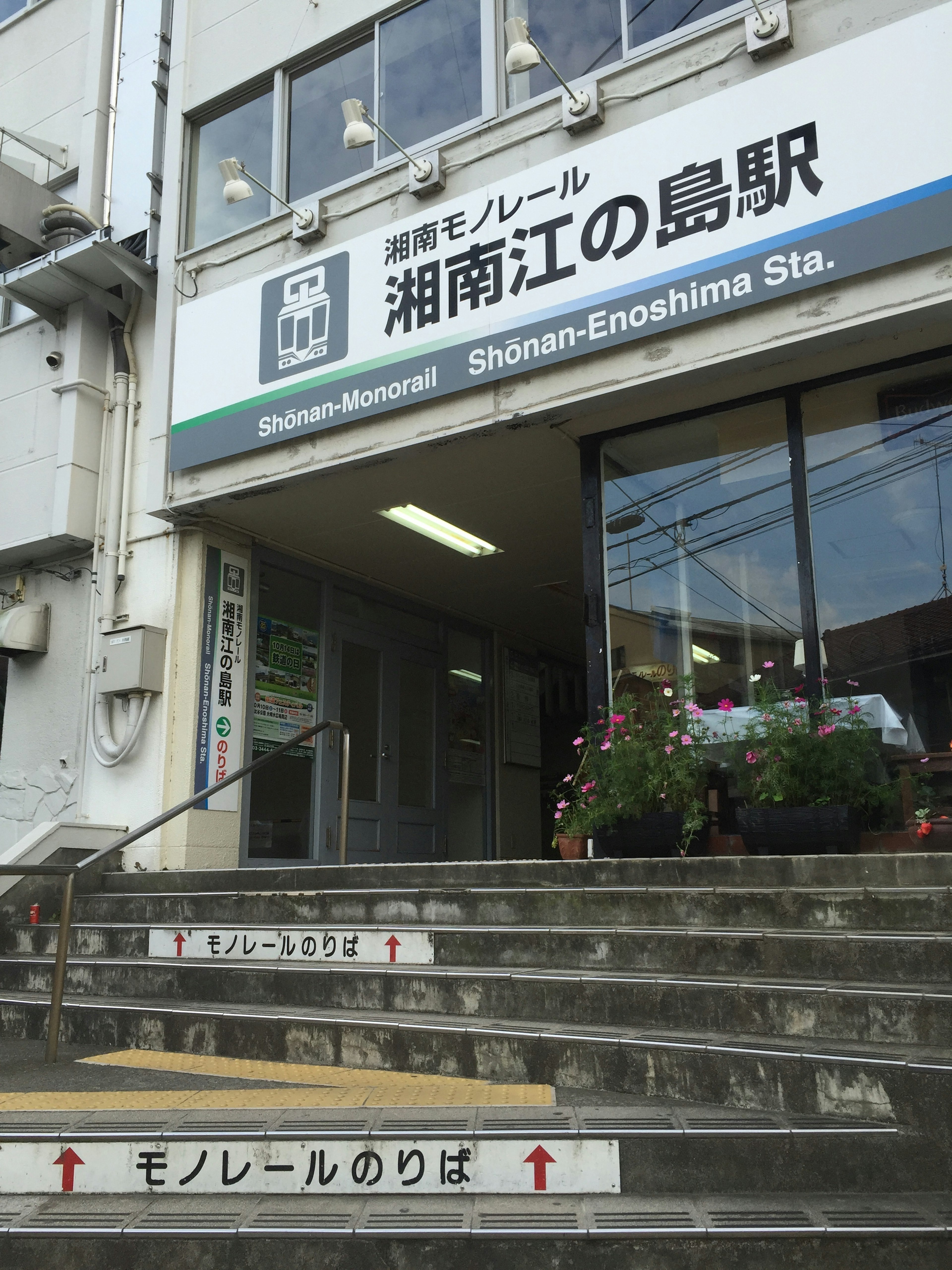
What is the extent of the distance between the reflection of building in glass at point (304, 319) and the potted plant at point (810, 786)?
360cm

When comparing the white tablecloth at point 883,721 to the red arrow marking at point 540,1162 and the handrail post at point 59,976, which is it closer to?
the red arrow marking at point 540,1162

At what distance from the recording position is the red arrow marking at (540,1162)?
2.49 m

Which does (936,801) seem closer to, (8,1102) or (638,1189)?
(638,1189)

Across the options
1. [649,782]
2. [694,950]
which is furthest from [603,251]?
[694,950]

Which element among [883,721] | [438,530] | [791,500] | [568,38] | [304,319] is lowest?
[883,721]

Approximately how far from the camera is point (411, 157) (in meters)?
6.20

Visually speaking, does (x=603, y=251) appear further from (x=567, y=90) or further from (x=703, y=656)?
(x=703, y=656)

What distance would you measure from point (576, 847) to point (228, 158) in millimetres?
5447

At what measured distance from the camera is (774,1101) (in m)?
2.65

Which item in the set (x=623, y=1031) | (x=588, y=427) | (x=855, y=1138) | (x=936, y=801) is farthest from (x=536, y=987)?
(x=588, y=427)

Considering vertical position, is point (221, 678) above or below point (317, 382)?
below

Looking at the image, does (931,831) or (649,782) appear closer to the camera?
(931,831)

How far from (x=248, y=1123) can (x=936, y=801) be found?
11.1ft

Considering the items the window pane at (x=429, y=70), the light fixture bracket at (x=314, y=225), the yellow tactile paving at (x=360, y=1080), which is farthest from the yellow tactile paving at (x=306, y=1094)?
the window pane at (x=429, y=70)
